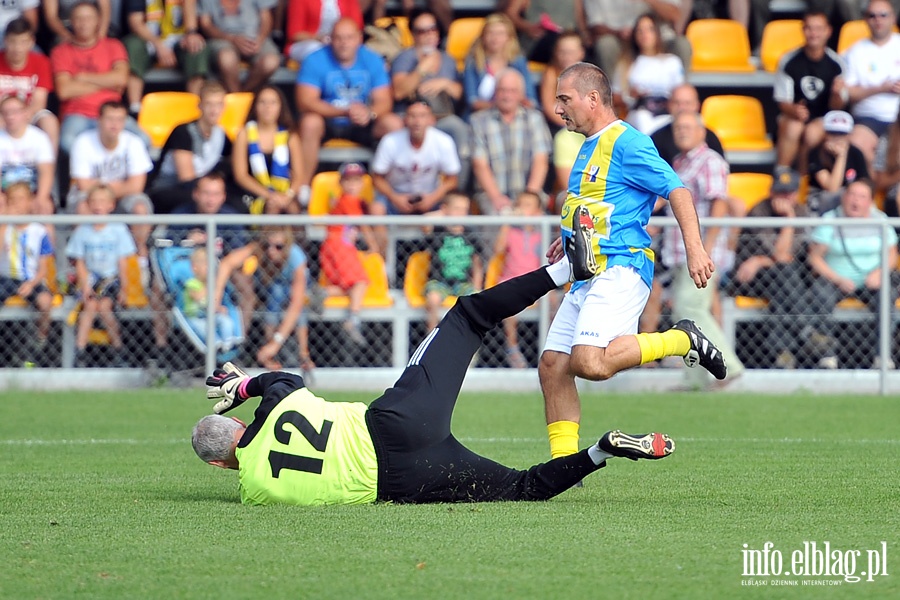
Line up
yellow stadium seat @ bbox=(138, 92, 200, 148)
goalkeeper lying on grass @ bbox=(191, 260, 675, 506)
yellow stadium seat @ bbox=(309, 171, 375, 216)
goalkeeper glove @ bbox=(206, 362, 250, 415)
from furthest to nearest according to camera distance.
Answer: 1. yellow stadium seat @ bbox=(138, 92, 200, 148)
2. yellow stadium seat @ bbox=(309, 171, 375, 216)
3. goalkeeper glove @ bbox=(206, 362, 250, 415)
4. goalkeeper lying on grass @ bbox=(191, 260, 675, 506)

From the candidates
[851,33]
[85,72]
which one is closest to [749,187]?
[851,33]

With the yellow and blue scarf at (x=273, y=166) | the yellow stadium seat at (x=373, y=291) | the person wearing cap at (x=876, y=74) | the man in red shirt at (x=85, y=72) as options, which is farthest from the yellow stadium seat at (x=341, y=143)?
the person wearing cap at (x=876, y=74)

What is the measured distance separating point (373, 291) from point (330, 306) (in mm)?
379

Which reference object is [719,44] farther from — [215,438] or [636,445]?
[215,438]

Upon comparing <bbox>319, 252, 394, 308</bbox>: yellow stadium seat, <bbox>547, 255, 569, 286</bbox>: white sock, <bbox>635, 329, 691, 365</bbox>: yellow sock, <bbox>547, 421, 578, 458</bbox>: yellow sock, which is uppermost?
<bbox>547, 255, 569, 286</bbox>: white sock

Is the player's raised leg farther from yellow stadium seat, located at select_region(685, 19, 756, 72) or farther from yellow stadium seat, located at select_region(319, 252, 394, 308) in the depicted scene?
yellow stadium seat, located at select_region(685, 19, 756, 72)

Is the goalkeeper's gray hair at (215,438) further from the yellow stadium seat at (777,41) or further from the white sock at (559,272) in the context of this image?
the yellow stadium seat at (777,41)

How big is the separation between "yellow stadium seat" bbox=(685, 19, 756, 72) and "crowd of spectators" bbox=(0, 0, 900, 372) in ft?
0.96

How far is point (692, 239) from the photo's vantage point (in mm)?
6227

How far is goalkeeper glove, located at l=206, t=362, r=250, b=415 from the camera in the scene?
20.3 ft

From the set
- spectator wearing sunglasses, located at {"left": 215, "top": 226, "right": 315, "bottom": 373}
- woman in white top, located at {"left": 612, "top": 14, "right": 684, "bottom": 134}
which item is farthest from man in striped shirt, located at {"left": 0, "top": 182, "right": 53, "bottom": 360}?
woman in white top, located at {"left": 612, "top": 14, "right": 684, "bottom": 134}

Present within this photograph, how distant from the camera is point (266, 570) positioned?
15.5ft

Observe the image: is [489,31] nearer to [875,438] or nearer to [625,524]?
[875,438]

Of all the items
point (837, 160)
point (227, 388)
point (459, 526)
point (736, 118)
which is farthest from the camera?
point (736, 118)
